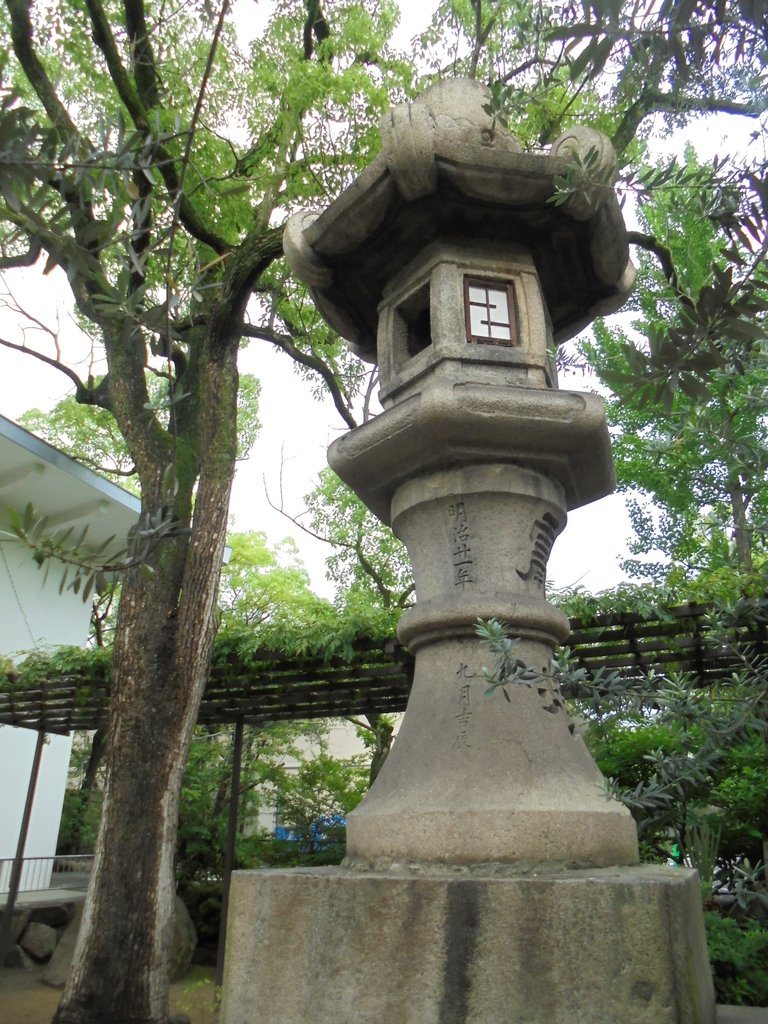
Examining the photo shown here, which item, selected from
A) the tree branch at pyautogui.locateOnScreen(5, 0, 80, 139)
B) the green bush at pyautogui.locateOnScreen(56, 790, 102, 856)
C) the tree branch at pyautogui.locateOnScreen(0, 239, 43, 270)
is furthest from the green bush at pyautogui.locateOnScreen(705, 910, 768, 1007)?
the green bush at pyautogui.locateOnScreen(56, 790, 102, 856)

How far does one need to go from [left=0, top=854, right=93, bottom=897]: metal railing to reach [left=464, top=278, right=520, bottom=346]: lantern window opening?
8.44 meters

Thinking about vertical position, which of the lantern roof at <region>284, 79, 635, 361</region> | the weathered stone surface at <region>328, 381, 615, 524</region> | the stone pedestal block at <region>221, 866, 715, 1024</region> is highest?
the lantern roof at <region>284, 79, 635, 361</region>

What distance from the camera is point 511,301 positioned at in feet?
11.1

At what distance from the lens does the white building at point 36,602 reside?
10.4 meters

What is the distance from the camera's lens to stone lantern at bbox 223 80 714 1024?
6.55 feet

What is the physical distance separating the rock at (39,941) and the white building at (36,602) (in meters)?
1.05

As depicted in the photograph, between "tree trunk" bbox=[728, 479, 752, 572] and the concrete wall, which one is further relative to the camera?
the concrete wall

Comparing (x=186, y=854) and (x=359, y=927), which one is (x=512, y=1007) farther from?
(x=186, y=854)

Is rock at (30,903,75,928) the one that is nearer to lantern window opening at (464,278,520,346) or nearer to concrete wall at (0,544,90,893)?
concrete wall at (0,544,90,893)

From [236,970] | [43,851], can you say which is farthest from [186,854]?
[236,970]

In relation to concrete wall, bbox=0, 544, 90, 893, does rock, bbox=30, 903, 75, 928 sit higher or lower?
lower

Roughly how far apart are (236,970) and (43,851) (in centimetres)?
1071

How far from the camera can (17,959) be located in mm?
8844

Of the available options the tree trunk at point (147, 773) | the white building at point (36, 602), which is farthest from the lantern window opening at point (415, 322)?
the white building at point (36, 602)
